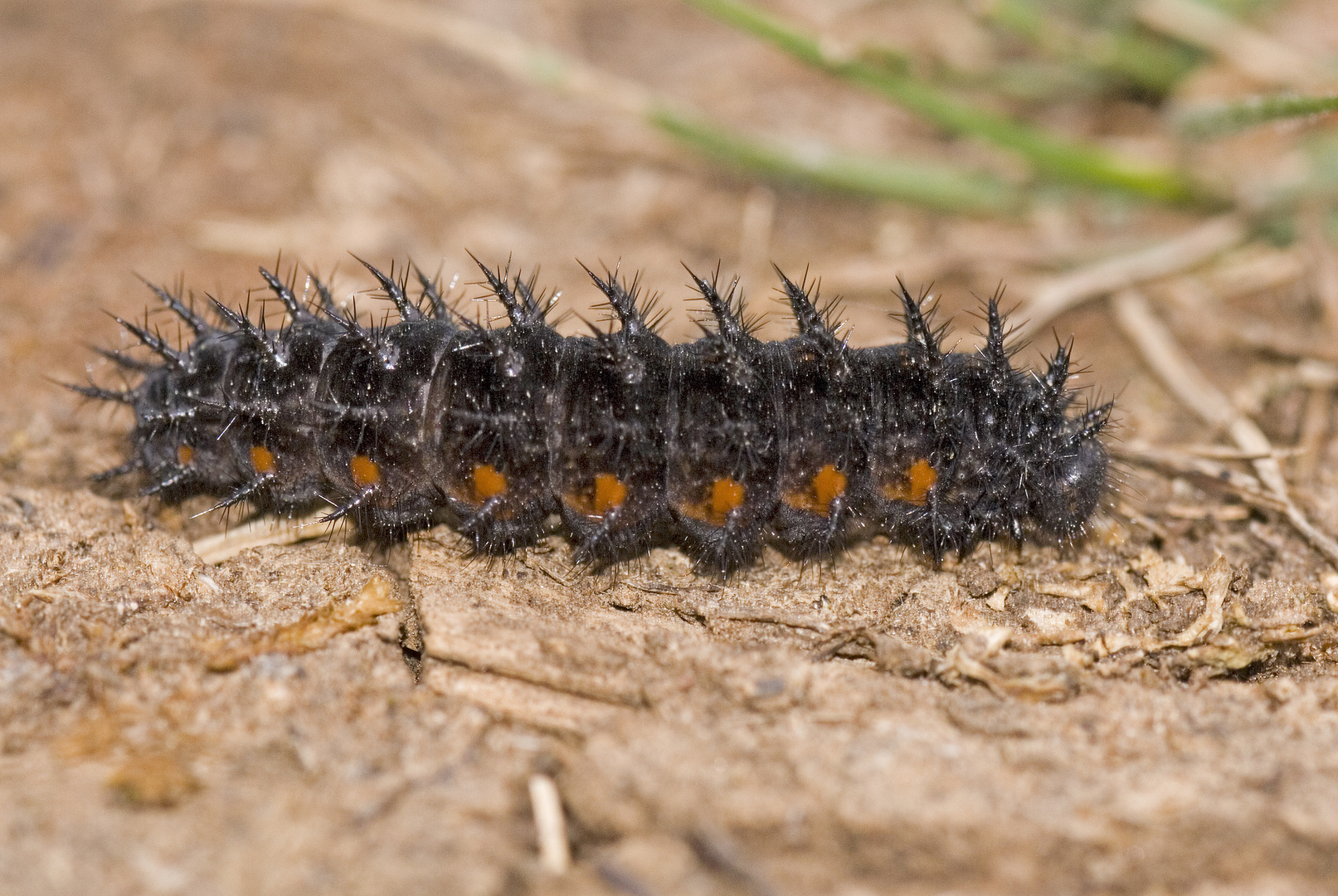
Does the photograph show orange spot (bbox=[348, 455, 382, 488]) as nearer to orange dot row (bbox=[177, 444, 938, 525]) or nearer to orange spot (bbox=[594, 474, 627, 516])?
orange dot row (bbox=[177, 444, 938, 525])

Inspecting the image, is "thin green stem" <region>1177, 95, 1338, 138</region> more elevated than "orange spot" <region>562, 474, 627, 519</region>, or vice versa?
"thin green stem" <region>1177, 95, 1338, 138</region>

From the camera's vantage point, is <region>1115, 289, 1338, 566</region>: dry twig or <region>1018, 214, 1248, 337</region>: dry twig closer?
<region>1115, 289, 1338, 566</region>: dry twig

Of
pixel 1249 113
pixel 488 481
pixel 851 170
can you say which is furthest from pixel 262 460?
pixel 1249 113

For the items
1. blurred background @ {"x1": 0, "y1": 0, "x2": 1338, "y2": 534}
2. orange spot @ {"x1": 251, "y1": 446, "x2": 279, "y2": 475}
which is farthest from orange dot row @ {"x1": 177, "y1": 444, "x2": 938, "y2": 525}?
blurred background @ {"x1": 0, "y1": 0, "x2": 1338, "y2": 534}

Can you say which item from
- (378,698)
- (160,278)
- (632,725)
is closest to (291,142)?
(160,278)

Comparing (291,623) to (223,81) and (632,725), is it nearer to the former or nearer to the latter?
(632,725)

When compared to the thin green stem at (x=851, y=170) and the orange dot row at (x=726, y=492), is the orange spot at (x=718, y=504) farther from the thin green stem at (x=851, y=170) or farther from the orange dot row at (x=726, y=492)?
the thin green stem at (x=851, y=170)

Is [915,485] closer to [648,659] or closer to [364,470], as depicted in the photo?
[648,659]
